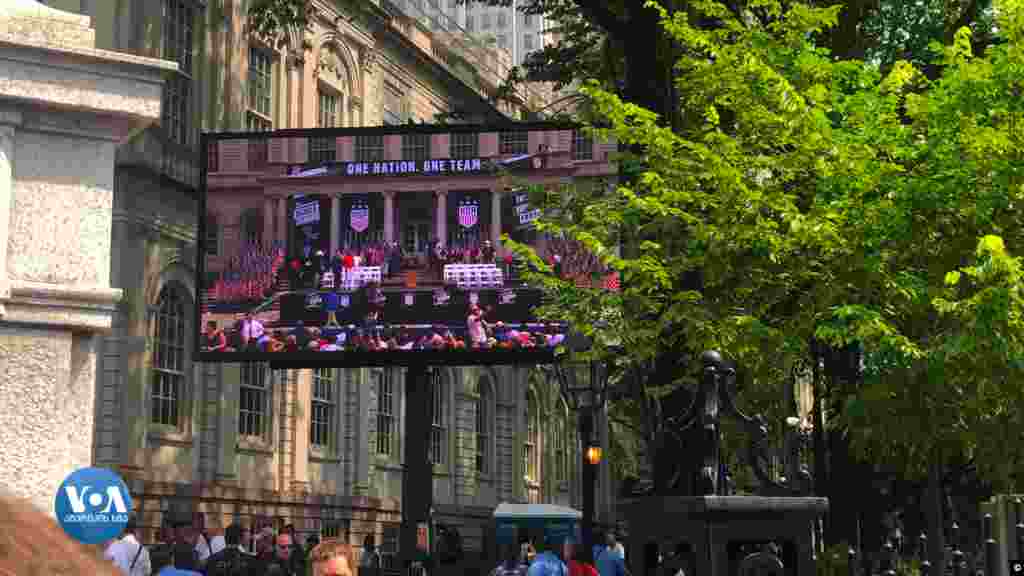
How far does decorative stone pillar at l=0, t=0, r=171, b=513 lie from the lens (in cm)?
745

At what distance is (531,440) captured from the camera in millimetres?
56281

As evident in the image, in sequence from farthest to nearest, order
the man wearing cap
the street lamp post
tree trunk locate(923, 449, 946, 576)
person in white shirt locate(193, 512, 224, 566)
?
the street lamp post < person in white shirt locate(193, 512, 224, 566) < tree trunk locate(923, 449, 946, 576) < the man wearing cap

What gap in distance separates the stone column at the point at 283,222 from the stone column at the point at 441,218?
270 centimetres

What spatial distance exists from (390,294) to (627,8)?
33.6ft

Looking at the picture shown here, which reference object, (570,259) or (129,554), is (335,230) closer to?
(570,259)

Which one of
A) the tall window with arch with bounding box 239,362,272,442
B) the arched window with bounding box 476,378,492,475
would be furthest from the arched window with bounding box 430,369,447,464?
the tall window with arch with bounding box 239,362,272,442

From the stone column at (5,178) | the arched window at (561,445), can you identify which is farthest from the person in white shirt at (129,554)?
the arched window at (561,445)

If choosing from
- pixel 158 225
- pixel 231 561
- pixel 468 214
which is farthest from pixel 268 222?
pixel 231 561

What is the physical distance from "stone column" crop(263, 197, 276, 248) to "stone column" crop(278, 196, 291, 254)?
152mm

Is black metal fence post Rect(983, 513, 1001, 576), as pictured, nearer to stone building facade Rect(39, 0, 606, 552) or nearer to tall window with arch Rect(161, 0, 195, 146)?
stone building facade Rect(39, 0, 606, 552)

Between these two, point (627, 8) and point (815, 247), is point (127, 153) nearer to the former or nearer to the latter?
point (627, 8)

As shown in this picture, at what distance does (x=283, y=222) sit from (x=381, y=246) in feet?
6.30

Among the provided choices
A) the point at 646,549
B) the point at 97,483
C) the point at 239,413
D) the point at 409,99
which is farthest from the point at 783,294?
the point at 409,99

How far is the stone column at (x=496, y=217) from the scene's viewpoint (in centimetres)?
2745
